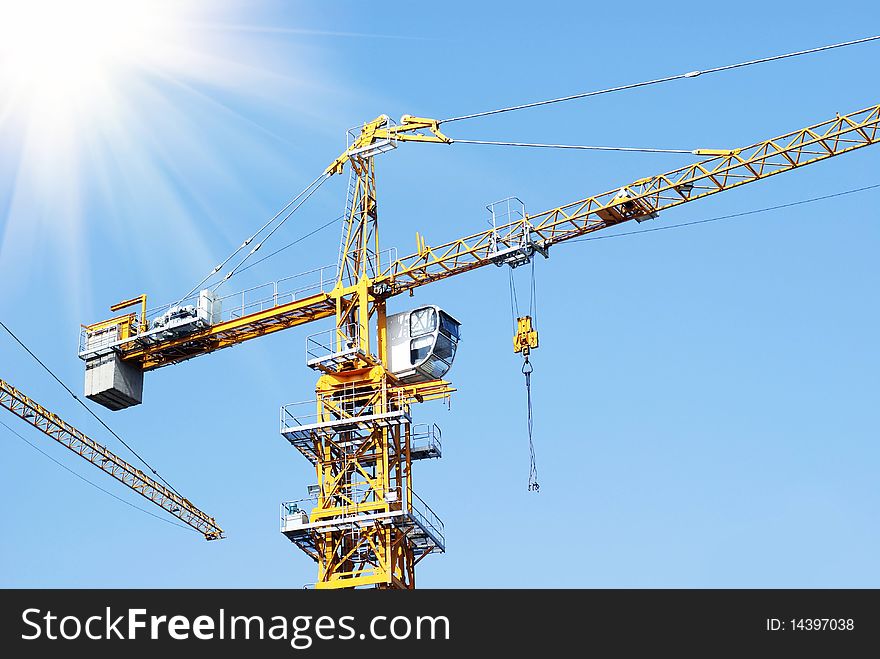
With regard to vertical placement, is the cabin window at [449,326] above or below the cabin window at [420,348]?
above

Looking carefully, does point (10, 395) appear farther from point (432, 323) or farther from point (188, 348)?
point (432, 323)

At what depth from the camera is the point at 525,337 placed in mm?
85812

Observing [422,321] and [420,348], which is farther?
[422,321]

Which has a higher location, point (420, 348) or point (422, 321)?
point (422, 321)

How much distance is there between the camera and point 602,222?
85.4 metres

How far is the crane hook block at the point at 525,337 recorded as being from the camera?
85625 mm

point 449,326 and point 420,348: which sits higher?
point 449,326

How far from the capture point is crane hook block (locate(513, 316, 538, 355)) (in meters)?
85.6

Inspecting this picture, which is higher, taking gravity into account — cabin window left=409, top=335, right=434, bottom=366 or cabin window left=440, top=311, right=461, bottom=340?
cabin window left=440, top=311, right=461, bottom=340

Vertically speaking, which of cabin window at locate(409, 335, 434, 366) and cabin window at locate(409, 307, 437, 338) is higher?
cabin window at locate(409, 307, 437, 338)

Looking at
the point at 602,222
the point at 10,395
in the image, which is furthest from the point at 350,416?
the point at 10,395

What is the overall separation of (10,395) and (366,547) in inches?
1588

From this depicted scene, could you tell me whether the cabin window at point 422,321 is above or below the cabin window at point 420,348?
above
